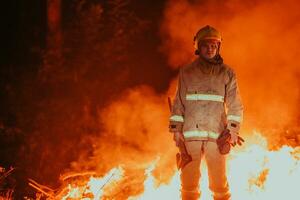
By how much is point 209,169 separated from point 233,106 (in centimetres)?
84

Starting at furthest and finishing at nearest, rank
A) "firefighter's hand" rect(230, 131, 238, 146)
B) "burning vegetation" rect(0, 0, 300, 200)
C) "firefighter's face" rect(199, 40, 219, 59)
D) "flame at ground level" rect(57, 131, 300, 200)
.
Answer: "burning vegetation" rect(0, 0, 300, 200)
"flame at ground level" rect(57, 131, 300, 200)
"firefighter's face" rect(199, 40, 219, 59)
"firefighter's hand" rect(230, 131, 238, 146)

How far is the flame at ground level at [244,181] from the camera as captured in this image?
6.62m

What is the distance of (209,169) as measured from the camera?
584 centimetres

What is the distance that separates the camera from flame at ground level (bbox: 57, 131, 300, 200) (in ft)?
21.7

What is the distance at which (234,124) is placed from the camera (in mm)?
5668

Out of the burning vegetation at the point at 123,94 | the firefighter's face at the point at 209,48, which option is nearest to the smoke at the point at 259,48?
the burning vegetation at the point at 123,94

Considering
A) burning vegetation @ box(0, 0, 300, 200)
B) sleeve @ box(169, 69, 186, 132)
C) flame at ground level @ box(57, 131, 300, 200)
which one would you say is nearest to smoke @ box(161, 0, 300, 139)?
burning vegetation @ box(0, 0, 300, 200)

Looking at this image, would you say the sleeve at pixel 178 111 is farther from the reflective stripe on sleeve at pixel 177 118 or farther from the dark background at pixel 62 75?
the dark background at pixel 62 75

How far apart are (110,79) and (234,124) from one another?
418 cm

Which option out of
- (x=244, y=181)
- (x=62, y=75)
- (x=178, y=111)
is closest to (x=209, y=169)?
(x=178, y=111)

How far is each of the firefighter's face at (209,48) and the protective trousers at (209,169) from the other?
1.07 metres

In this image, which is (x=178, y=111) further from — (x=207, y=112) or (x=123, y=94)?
(x=123, y=94)

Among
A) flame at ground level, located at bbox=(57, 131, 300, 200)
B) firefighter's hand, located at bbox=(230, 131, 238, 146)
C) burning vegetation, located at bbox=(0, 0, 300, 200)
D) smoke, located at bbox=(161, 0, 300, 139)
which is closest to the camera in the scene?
firefighter's hand, located at bbox=(230, 131, 238, 146)

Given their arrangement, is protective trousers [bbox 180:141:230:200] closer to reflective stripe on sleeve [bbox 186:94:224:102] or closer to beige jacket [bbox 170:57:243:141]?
beige jacket [bbox 170:57:243:141]
